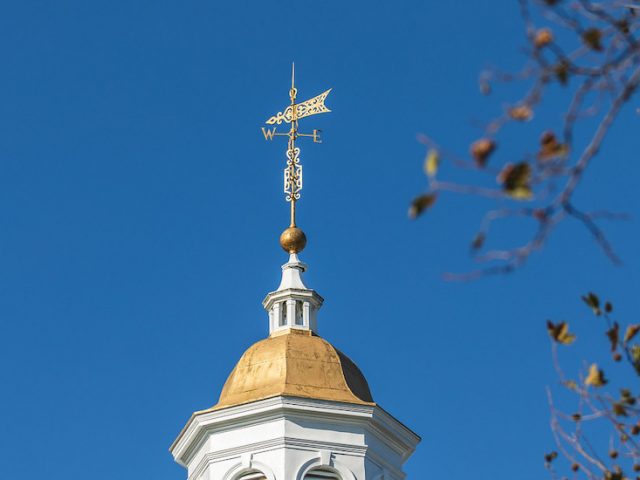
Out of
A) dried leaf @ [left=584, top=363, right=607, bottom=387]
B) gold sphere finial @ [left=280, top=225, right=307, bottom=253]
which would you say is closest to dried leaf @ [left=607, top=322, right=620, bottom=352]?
dried leaf @ [left=584, top=363, right=607, bottom=387]

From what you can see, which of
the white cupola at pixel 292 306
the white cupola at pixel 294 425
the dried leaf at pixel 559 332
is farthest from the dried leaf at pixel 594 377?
the white cupola at pixel 292 306

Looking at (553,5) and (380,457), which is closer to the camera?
(553,5)

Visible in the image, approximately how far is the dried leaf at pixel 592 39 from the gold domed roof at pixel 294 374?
16.8 m

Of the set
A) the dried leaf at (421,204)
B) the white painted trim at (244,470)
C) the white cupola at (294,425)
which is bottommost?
the dried leaf at (421,204)

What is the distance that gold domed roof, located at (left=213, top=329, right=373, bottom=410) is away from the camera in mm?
23688

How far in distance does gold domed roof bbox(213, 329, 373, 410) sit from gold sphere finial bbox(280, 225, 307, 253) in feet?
9.25

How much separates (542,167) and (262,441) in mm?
17054

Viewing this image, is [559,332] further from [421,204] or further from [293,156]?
[293,156]

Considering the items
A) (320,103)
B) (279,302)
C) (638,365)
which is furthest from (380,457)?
(638,365)

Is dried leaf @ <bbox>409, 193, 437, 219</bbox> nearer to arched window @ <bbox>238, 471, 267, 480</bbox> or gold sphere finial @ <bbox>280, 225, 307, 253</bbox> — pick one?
arched window @ <bbox>238, 471, 267, 480</bbox>

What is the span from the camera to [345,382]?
2408 cm

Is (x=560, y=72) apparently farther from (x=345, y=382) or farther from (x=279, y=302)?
(x=279, y=302)

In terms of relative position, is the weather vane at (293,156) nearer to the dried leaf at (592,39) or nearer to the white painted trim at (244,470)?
the white painted trim at (244,470)

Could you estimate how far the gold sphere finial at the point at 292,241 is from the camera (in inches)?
1074
